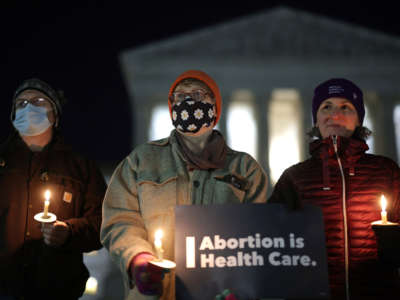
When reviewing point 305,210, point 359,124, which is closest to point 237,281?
point 305,210

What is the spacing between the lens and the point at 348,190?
4176mm

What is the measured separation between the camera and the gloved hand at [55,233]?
4.15 meters

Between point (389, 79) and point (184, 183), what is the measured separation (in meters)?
30.3

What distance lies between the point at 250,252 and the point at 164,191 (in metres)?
0.85

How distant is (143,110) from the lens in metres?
32.1

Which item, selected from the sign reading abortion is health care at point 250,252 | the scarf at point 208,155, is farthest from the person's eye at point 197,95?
the sign reading abortion is health care at point 250,252

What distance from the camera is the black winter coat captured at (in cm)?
437

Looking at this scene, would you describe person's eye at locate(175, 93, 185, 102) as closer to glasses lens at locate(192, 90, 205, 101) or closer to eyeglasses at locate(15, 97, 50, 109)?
glasses lens at locate(192, 90, 205, 101)

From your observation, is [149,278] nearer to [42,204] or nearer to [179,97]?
[179,97]

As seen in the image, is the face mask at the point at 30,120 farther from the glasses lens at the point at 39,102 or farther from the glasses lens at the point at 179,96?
the glasses lens at the point at 179,96

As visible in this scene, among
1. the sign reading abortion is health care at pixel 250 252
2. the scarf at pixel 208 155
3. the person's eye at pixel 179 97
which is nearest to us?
the sign reading abortion is health care at pixel 250 252

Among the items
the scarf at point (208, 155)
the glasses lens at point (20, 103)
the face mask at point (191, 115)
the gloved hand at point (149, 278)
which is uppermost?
the glasses lens at point (20, 103)

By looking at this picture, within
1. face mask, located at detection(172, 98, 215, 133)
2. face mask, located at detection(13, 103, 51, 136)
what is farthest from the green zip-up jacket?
face mask, located at detection(13, 103, 51, 136)

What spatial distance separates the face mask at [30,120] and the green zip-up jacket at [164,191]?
47.4 inches
